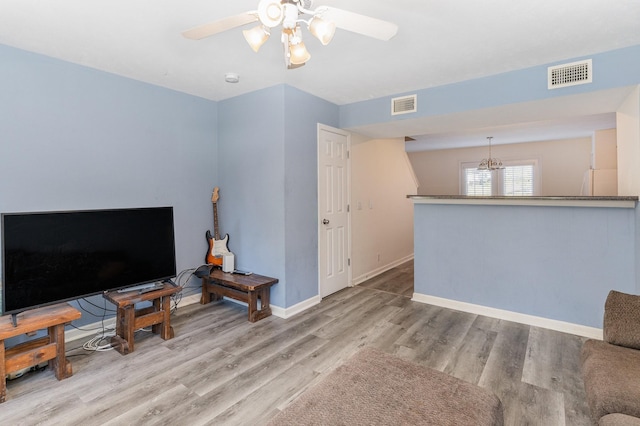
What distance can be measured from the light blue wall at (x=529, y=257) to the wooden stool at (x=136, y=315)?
2.74 m

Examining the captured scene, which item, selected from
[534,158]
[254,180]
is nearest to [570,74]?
[254,180]

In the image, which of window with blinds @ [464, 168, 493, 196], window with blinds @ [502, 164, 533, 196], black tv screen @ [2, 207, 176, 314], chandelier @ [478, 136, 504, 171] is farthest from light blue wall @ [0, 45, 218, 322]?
window with blinds @ [502, 164, 533, 196]

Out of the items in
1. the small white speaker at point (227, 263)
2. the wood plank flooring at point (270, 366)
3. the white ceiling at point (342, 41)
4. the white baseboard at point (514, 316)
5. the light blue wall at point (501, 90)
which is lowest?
the wood plank flooring at point (270, 366)

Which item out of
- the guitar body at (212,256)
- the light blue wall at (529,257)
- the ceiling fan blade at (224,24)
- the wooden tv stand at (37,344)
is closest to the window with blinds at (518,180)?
the light blue wall at (529,257)

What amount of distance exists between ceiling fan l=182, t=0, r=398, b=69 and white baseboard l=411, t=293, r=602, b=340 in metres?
3.01

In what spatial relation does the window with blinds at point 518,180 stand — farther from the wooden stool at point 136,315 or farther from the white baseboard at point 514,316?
the wooden stool at point 136,315

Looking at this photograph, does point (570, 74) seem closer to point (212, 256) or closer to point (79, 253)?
point (212, 256)

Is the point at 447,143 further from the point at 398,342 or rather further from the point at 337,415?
the point at 337,415

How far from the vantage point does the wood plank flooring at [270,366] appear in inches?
76.0

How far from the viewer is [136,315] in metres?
2.91

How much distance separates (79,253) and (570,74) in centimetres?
420

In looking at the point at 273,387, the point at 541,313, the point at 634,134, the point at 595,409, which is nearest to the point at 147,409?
the point at 273,387

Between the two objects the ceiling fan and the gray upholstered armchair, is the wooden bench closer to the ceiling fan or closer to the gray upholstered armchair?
the ceiling fan

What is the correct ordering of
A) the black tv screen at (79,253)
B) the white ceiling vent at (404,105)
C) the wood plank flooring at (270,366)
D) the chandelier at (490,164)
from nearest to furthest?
the wood plank flooring at (270,366), the black tv screen at (79,253), the white ceiling vent at (404,105), the chandelier at (490,164)
